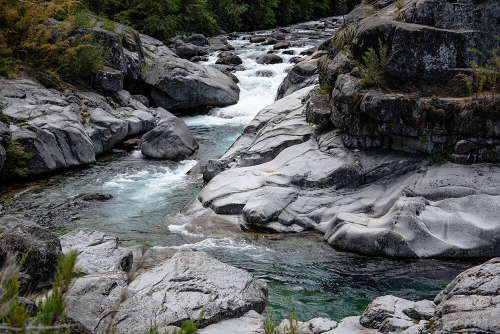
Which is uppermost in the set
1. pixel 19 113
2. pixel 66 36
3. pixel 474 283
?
pixel 66 36

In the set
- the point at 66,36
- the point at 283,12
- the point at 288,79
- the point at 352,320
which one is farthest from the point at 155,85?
the point at 283,12

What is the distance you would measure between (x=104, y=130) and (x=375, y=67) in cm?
968

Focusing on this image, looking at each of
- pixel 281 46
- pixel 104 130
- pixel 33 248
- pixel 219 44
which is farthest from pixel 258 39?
pixel 33 248

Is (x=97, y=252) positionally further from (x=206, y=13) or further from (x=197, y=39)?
(x=206, y=13)

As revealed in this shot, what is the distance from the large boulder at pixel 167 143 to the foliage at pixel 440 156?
864cm

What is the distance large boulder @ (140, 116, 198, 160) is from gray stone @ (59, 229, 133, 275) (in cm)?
798

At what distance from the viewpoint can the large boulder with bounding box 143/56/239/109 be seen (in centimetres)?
2270

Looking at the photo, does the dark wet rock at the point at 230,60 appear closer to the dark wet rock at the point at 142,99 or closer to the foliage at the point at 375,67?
the dark wet rock at the point at 142,99

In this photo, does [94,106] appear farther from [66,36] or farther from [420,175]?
[420,175]

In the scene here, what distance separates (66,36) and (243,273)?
51.6 feet

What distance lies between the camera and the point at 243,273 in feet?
24.9

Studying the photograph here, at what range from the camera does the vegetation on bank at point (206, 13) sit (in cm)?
3053

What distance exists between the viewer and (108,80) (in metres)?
20.1

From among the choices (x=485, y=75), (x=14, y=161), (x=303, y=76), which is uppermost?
(x=485, y=75)
